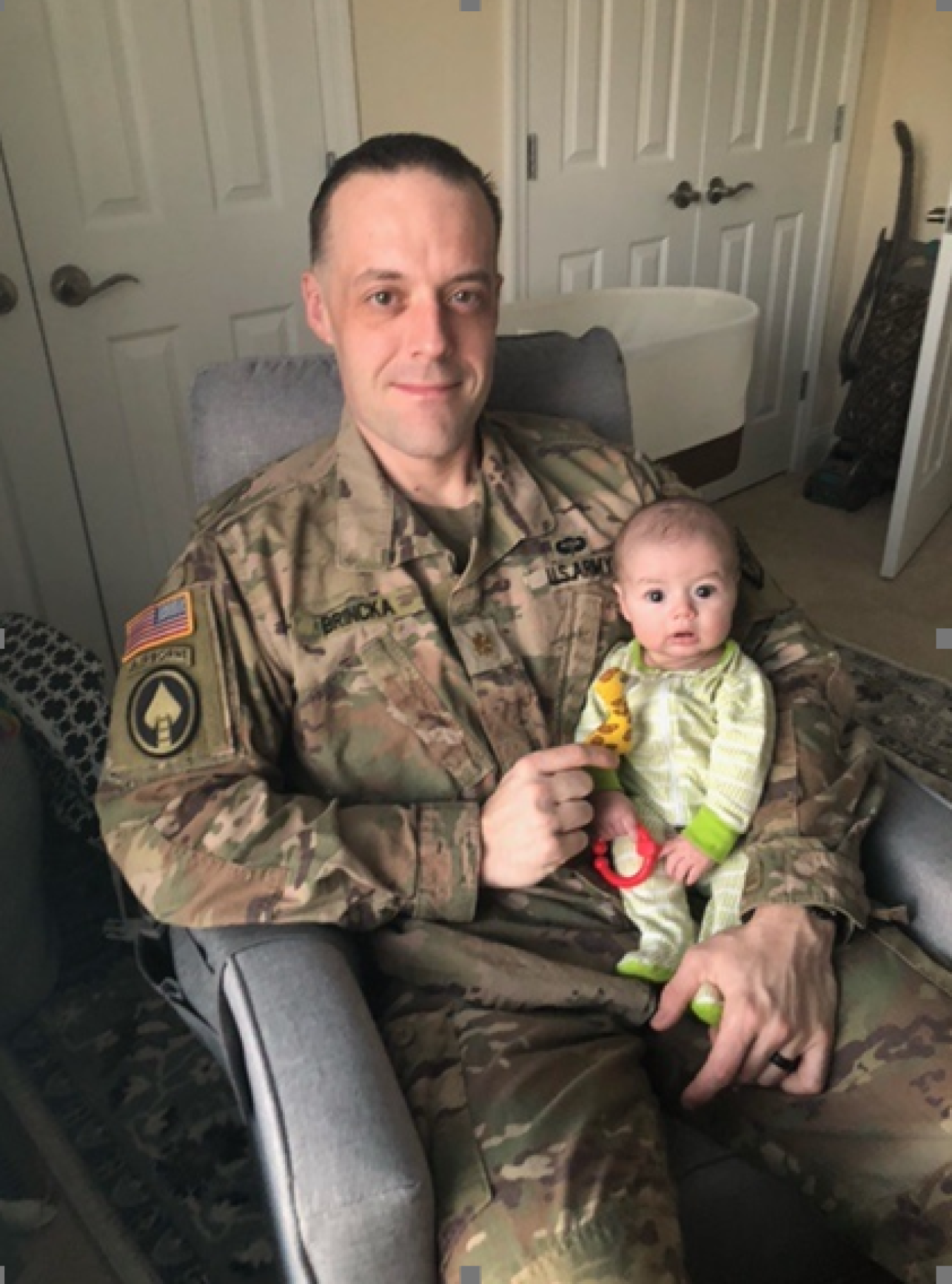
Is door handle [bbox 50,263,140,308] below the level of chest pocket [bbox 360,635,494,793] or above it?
above

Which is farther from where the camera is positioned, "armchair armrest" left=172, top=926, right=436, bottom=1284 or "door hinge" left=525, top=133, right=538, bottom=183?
"door hinge" left=525, top=133, right=538, bottom=183

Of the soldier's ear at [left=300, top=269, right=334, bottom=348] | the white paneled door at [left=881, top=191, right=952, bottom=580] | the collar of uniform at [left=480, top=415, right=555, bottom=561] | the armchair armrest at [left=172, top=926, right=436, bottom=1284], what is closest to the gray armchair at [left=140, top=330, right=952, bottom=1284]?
the armchair armrest at [left=172, top=926, right=436, bottom=1284]

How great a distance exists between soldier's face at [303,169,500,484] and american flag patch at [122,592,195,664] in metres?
0.28

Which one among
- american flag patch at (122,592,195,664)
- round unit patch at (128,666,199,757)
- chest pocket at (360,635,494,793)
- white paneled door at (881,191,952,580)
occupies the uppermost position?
american flag patch at (122,592,195,664)

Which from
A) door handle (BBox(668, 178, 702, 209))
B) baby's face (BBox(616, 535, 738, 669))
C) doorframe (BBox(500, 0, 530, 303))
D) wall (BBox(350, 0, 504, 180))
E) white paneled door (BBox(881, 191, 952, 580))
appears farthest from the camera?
door handle (BBox(668, 178, 702, 209))

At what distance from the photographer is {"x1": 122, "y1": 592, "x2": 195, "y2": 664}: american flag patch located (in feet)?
3.33

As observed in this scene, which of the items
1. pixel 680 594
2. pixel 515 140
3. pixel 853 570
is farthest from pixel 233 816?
pixel 853 570

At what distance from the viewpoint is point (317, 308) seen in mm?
1161

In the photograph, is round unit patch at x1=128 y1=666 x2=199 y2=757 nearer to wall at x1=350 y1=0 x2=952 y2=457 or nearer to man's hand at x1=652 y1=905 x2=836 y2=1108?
man's hand at x1=652 y1=905 x2=836 y2=1108

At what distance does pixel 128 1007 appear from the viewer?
62.8 inches

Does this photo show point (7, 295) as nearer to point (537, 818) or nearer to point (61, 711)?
point (61, 711)

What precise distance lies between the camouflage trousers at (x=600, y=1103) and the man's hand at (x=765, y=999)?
21 mm

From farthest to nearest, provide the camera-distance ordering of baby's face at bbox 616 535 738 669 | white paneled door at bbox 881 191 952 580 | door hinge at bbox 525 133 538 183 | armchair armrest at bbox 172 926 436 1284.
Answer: white paneled door at bbox 881 191 952 580 → door hinge at bbox 525 133 538 183 → baby's face at bbox 616 535 738 669 → armchair armrest at bbox 172 926 436 1284

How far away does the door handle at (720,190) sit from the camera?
2.89m
